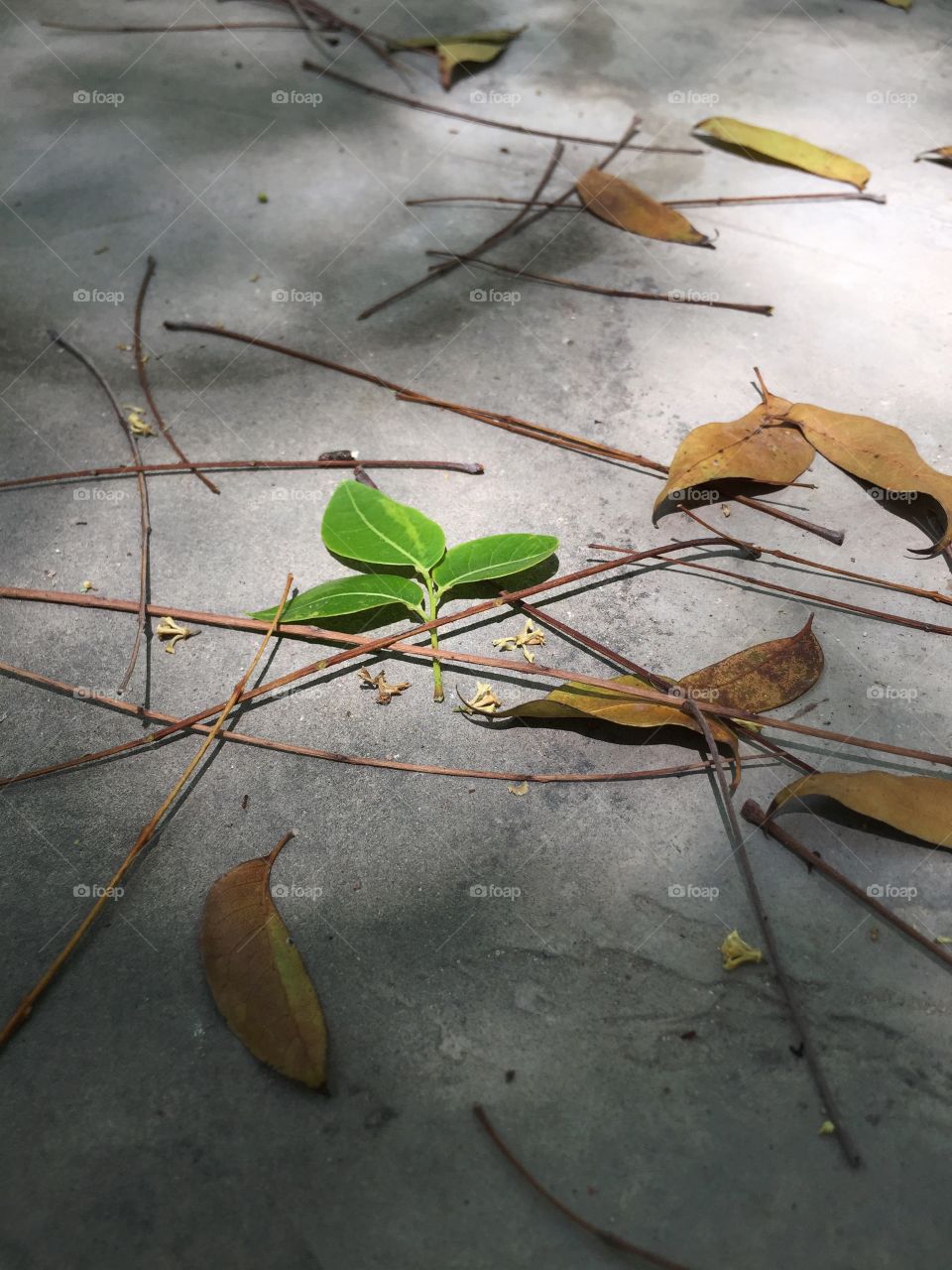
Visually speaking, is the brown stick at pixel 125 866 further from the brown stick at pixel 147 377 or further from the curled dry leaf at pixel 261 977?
the brown stick at pixel 147 377

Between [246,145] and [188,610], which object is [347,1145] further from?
[246,145]

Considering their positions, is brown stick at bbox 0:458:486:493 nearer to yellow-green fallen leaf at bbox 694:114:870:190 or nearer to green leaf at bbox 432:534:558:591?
green leaf at bbox 432:534:558:591

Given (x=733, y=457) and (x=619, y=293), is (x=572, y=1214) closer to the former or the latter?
(x=733, y=457)

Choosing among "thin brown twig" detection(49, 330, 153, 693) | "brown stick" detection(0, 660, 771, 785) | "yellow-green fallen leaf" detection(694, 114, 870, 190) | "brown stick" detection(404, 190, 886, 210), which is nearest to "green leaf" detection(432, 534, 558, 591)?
"brown stick" detection(0, 660, 771, 785)

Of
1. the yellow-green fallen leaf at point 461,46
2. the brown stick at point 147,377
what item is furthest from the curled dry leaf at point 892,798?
the yellow-green fallen leaf at point 461,46

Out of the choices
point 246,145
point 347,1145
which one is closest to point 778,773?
point 347,1145
